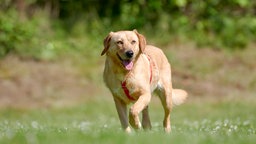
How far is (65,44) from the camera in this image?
2203cm

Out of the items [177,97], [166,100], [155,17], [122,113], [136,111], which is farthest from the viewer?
[155,17]

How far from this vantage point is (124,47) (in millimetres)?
9281

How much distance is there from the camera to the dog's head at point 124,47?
366 inches

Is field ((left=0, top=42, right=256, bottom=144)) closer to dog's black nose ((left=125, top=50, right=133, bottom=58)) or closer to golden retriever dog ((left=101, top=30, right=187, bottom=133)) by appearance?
golden retriever dog ((left=101, top=30, right=187, bottom=133))

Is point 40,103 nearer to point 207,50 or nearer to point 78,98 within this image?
point 78,98

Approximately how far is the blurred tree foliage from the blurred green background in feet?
0.10

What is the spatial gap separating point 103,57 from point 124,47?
12113 millimetres

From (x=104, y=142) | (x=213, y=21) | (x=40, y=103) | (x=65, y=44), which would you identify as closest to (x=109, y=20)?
(x=65, y=44)

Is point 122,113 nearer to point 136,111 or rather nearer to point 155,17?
point 136,111

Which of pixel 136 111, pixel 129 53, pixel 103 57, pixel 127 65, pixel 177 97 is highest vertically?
pixel 129 53

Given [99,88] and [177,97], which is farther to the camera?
[99,88]

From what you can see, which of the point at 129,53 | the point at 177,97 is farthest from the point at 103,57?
the point at 129,53

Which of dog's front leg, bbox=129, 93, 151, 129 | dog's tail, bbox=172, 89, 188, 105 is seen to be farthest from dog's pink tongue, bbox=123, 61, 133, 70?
dog's tail, bbox=172, 89, 188, 105

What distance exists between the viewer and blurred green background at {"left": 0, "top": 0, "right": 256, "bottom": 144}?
59.7 feet
